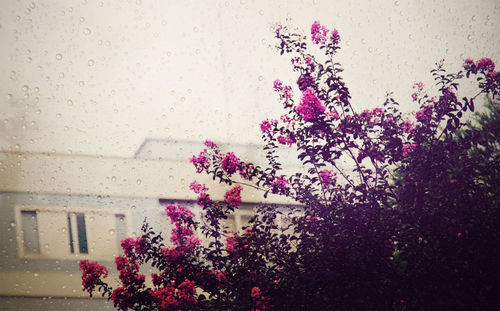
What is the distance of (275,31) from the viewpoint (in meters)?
2.59

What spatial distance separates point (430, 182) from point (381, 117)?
718 mm

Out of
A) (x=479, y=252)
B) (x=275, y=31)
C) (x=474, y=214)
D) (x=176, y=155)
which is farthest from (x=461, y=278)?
(x=176, y=155)

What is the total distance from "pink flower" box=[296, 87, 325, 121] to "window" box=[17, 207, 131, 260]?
481 cm

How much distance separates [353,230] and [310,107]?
0.98 m

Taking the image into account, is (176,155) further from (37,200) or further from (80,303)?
(80,303)

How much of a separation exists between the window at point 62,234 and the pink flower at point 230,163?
4.22 m

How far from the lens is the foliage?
1.78 meters

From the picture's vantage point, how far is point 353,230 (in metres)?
1.96

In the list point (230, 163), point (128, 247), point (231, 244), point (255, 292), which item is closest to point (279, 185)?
point (230, 163)

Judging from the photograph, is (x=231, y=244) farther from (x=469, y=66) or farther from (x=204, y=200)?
(x=469, y=66)

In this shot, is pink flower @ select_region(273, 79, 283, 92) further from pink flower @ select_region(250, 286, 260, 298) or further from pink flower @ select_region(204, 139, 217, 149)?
pink flower @ select_region(250, 286, 260, 298)

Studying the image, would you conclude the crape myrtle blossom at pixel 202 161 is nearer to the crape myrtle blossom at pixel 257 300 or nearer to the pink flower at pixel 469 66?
the crape myrtle blossom at pixel 257 300

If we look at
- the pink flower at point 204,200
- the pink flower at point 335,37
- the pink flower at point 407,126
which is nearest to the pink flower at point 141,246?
the pink flower at point 204,200

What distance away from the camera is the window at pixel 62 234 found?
222 inches
